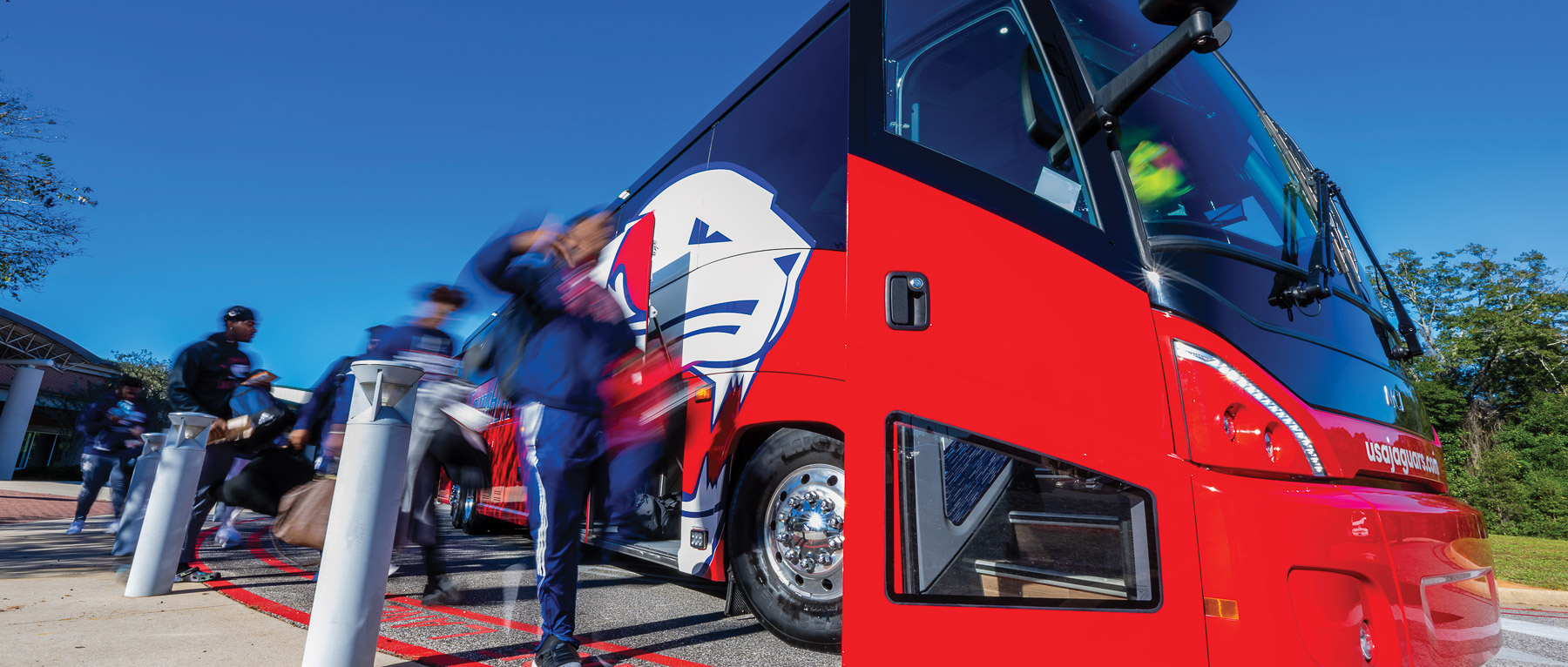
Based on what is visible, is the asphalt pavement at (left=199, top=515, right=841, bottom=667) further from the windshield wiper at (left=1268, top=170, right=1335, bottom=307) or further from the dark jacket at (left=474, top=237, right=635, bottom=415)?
the windshield wiper at (left=1268, top=170, right=1335, bottom=307)

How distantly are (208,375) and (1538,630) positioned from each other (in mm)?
8915

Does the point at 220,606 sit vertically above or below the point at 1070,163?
below

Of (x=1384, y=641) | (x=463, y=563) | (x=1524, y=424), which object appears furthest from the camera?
(x=1524, y=424)

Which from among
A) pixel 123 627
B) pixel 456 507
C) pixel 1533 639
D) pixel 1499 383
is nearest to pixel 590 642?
pixel 123 627

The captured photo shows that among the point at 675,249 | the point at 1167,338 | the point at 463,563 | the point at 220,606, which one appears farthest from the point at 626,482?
the point at 1167,338

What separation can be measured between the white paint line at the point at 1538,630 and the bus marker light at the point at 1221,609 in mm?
4744

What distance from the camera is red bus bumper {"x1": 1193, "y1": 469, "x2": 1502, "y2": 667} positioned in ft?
5.02

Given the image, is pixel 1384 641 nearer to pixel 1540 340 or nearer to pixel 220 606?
pixel 220 606

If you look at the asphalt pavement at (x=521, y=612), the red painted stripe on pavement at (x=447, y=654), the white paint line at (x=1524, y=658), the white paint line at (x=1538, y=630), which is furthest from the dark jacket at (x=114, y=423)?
the white paint line at (x=1538, y=630)

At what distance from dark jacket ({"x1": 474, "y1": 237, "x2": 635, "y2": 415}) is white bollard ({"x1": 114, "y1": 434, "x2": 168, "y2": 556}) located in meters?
3.54

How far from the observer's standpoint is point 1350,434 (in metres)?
1.84

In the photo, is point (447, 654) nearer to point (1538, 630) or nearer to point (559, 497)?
point (559, 497)

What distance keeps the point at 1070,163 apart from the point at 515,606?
3641 mm

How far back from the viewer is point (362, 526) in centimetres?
236
